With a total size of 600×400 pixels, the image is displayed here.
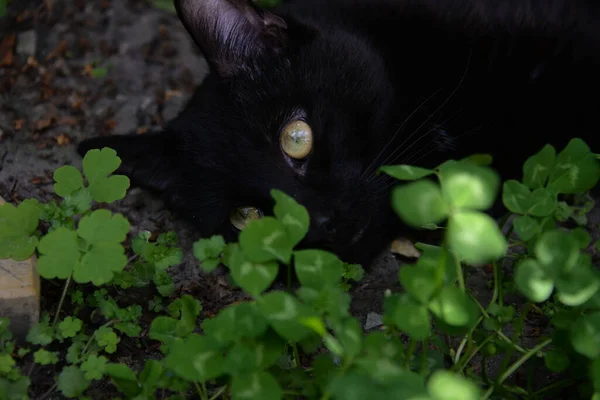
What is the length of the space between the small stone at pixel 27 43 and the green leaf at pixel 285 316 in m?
1.91

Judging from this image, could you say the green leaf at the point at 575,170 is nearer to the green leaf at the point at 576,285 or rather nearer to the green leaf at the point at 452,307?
the green leaf at the point at 576,285

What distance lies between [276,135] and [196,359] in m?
0.81

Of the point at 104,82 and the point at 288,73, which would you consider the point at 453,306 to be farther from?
the point at 104,82

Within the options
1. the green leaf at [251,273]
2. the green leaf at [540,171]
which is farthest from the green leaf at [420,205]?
the green leaf at [540,171]

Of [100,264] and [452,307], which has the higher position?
[452,307]

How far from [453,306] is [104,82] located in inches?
72.4

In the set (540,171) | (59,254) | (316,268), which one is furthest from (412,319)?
(59,254)

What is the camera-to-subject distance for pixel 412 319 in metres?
1.19

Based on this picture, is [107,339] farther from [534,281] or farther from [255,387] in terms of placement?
[534,281]

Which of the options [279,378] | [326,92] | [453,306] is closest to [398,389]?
[453,306]

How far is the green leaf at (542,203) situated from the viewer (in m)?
1.35

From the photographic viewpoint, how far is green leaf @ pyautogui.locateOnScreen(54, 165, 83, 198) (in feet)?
5.25

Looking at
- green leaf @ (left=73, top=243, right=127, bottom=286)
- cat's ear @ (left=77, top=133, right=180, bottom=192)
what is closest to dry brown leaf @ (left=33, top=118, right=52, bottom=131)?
cat's ear @ (left=77, top=133, right=180, bottom=192)

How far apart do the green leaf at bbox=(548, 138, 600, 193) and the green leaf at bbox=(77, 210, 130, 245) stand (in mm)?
859
